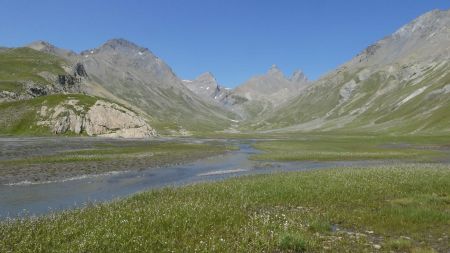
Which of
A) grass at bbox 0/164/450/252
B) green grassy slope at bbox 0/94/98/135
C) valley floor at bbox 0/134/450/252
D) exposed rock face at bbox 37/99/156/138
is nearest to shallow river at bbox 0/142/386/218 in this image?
valley floor at bbox 0/134/450/252

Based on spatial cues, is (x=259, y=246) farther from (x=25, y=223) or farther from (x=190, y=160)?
(x=190, y=160)

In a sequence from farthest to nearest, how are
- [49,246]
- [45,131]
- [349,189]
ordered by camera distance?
[45,131], [349,189], [49,246]

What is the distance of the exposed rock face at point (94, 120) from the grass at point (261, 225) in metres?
131

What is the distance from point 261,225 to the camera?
18.5 metres

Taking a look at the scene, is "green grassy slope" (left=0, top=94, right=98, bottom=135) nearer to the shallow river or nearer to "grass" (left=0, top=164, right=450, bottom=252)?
the shallow river

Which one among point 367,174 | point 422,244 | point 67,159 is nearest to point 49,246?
point 422,244

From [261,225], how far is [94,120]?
149287 millimetres

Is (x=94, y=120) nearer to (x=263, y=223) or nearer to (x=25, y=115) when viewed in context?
(x=25, y=115)

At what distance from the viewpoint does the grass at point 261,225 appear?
50.6 ft

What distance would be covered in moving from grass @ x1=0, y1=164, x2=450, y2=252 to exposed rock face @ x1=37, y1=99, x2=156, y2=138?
13144cm

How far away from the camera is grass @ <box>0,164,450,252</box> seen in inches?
607

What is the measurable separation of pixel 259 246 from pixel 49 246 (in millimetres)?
7563

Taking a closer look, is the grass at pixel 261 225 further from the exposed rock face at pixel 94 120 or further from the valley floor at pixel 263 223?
the exposed rock face at pixel 94 120

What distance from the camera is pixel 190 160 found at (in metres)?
71.3
